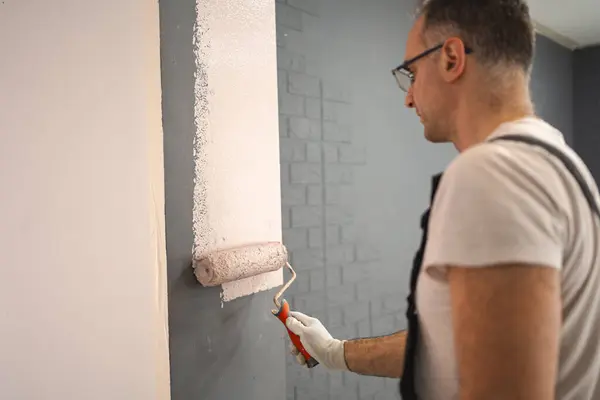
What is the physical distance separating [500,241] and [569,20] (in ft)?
10.8

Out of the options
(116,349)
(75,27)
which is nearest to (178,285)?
(116,349)

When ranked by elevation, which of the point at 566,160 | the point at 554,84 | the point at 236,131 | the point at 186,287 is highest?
the point at 554,84

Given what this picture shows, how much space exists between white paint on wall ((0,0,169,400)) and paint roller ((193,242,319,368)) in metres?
0.11

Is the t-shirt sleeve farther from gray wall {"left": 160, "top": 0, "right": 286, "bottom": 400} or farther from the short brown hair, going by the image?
gray wall {"left": 160, "top": 0, "right": 286, "bottom": 400}

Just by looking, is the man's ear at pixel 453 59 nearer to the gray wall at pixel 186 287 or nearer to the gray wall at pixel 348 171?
the gray wall at pixel 186 287

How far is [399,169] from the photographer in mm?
2176

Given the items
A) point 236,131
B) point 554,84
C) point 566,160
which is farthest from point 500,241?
point 554,84

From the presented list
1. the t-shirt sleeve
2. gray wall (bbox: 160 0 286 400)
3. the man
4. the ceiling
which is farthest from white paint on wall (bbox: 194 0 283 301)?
the ceiling

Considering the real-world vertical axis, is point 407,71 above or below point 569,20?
below

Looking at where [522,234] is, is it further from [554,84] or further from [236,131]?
[554,84]

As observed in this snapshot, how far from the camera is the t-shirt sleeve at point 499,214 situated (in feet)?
1.94

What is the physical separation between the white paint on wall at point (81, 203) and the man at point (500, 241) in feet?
2.08

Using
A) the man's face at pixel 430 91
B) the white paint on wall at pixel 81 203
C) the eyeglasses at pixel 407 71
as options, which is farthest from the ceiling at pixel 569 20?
the white paint on wall at pixel 81 203

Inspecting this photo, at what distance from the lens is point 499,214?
60 centimetres
